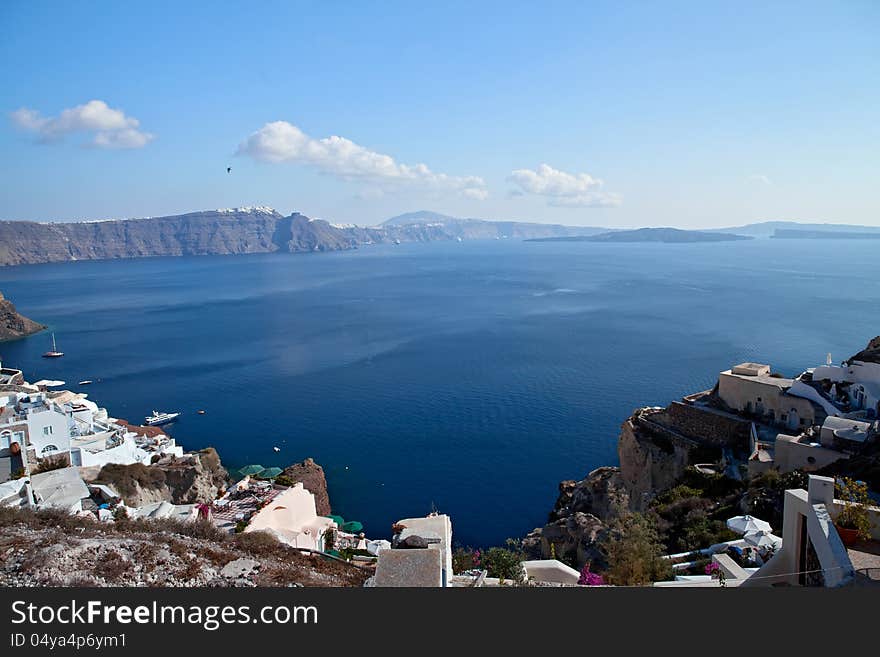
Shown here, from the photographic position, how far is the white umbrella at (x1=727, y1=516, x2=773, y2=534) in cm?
957

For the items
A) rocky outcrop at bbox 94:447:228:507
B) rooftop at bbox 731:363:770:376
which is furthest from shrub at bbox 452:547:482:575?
rooftop at bbox 731:363:770:376

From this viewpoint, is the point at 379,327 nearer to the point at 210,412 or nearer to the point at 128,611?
the point at 210,412

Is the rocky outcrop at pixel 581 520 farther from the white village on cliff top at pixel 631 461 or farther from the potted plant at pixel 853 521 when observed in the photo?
the potted plant at pixel 853 521

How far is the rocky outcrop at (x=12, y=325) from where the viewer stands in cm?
5497

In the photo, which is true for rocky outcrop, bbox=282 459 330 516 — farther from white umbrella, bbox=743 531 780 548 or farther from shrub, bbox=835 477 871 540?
shrub, bbox=835 477 871 540

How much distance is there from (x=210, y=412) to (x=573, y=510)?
71.9 ft

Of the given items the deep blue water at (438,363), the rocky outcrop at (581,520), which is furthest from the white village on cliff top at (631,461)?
the deep blue water at (438,363)

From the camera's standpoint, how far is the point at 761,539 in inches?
351

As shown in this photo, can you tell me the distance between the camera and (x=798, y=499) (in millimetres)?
6137

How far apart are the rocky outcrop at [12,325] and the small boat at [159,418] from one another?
33.9 m

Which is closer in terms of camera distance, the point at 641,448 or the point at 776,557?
the point at 776,557

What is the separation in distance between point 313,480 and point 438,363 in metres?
20.5

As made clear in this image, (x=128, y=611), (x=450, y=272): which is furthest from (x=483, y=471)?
(x=450, y=272)

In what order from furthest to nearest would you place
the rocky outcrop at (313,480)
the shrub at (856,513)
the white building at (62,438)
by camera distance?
the rocky outcrop at (313,480)
the white building at (62,438)
the shrub at (856,513)
